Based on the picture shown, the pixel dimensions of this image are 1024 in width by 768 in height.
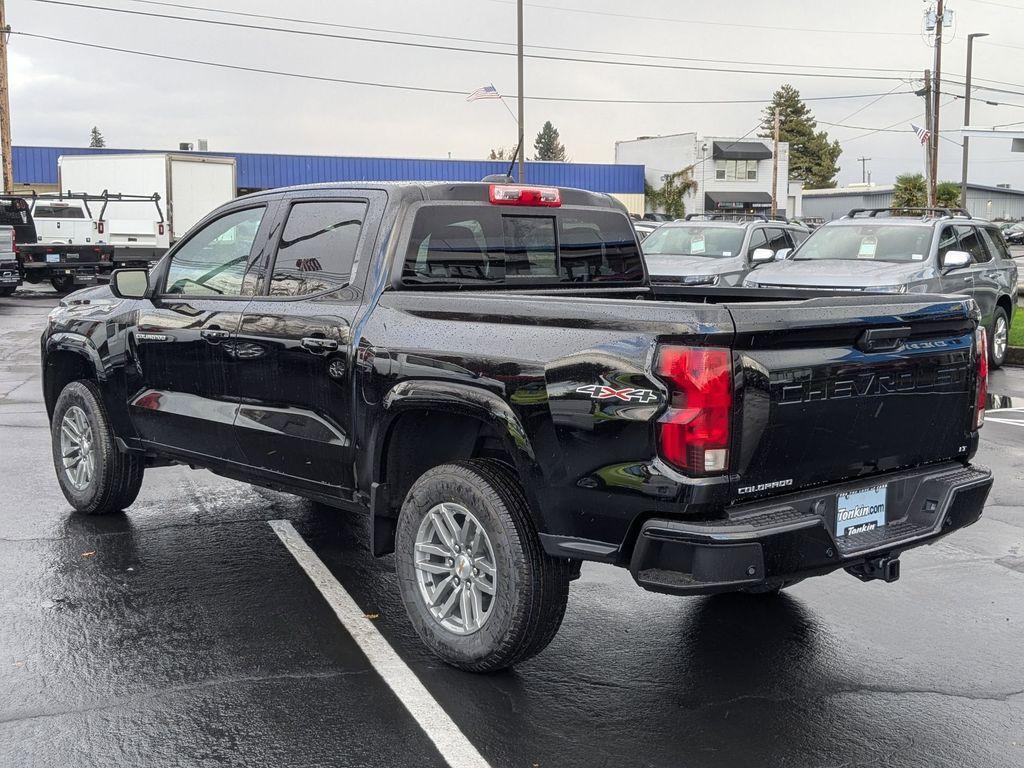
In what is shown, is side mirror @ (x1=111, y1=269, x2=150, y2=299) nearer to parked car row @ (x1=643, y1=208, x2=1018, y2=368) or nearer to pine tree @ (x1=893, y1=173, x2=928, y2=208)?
parked car row @ (x1=643, y1=208, x2=1018, y2=368)

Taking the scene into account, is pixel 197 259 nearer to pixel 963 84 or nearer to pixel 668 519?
pixel 668 519

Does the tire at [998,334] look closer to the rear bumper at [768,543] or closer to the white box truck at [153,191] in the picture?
the rear bumper at [768,543]

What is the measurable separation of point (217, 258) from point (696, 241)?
13094 mm

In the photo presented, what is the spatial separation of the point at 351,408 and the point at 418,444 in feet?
1.08

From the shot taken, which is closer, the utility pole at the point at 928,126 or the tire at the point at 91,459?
the tire at the point at 91,459

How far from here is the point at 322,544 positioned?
20.3 ft

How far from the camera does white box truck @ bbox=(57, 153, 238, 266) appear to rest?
30.6m

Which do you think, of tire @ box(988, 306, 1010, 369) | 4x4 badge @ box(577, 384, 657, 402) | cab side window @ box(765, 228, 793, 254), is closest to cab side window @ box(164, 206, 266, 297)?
4x4 badge @ box(577, 384, 657, 402)

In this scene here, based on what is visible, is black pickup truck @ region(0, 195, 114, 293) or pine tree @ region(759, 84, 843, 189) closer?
black pickup truck @ region(0, 195, 114, 293)

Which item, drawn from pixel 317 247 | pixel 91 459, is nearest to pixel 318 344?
pixel 317 247

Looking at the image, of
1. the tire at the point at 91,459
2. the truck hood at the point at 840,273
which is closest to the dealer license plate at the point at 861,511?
the tire at the point at 91,459

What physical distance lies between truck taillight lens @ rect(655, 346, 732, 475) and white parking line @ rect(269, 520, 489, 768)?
119 centimetres

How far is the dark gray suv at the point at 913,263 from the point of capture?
42.8 feet

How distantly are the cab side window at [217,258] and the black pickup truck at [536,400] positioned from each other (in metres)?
0.02
